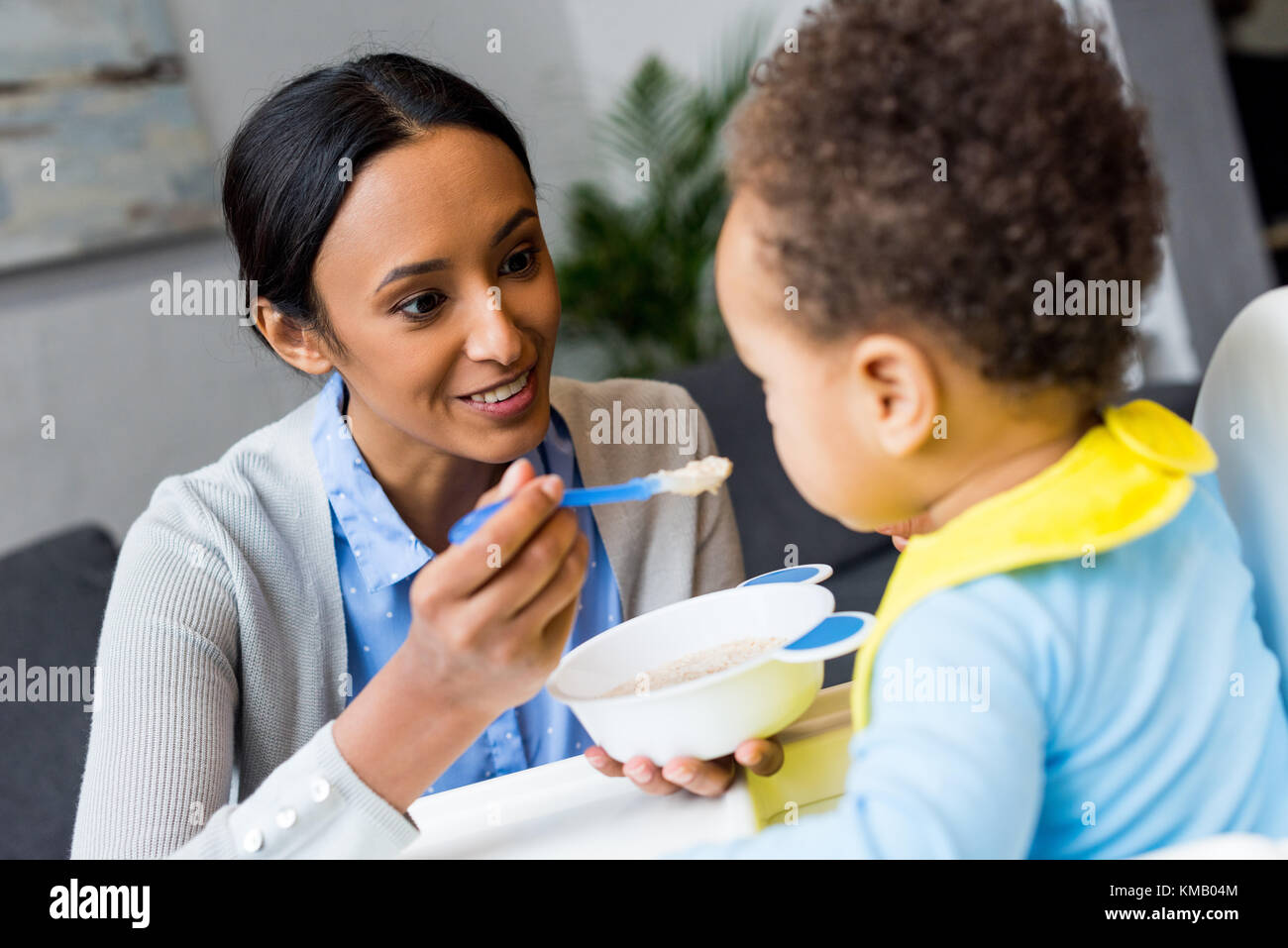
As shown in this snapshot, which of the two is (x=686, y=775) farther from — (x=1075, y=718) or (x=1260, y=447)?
(x=1260, y=447)

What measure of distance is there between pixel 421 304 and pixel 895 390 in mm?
560

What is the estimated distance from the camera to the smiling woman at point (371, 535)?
2.55 ft

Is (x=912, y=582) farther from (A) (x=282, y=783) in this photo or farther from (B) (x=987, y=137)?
(A) (x=282, y=783)

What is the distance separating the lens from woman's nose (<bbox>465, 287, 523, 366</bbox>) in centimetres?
102

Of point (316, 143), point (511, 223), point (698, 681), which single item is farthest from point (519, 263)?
point (698, 681)

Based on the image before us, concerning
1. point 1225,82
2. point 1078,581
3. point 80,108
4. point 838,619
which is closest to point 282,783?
point 838,619

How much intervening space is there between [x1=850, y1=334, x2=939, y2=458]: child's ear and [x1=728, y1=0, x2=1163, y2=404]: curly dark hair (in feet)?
0.05

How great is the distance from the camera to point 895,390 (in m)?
0.62

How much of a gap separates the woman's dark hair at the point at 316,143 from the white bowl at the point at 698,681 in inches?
18.6

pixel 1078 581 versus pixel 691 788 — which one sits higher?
pixel 1078 581

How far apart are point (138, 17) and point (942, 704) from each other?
302 centimetres

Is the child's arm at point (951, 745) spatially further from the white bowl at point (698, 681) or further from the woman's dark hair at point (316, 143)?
the woman's dark hair at point (316, 143)

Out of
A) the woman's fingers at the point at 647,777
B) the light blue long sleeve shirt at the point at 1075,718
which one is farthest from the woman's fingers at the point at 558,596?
the light blue long sleeve shirt at the point at 1075,718

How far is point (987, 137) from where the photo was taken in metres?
0.57
